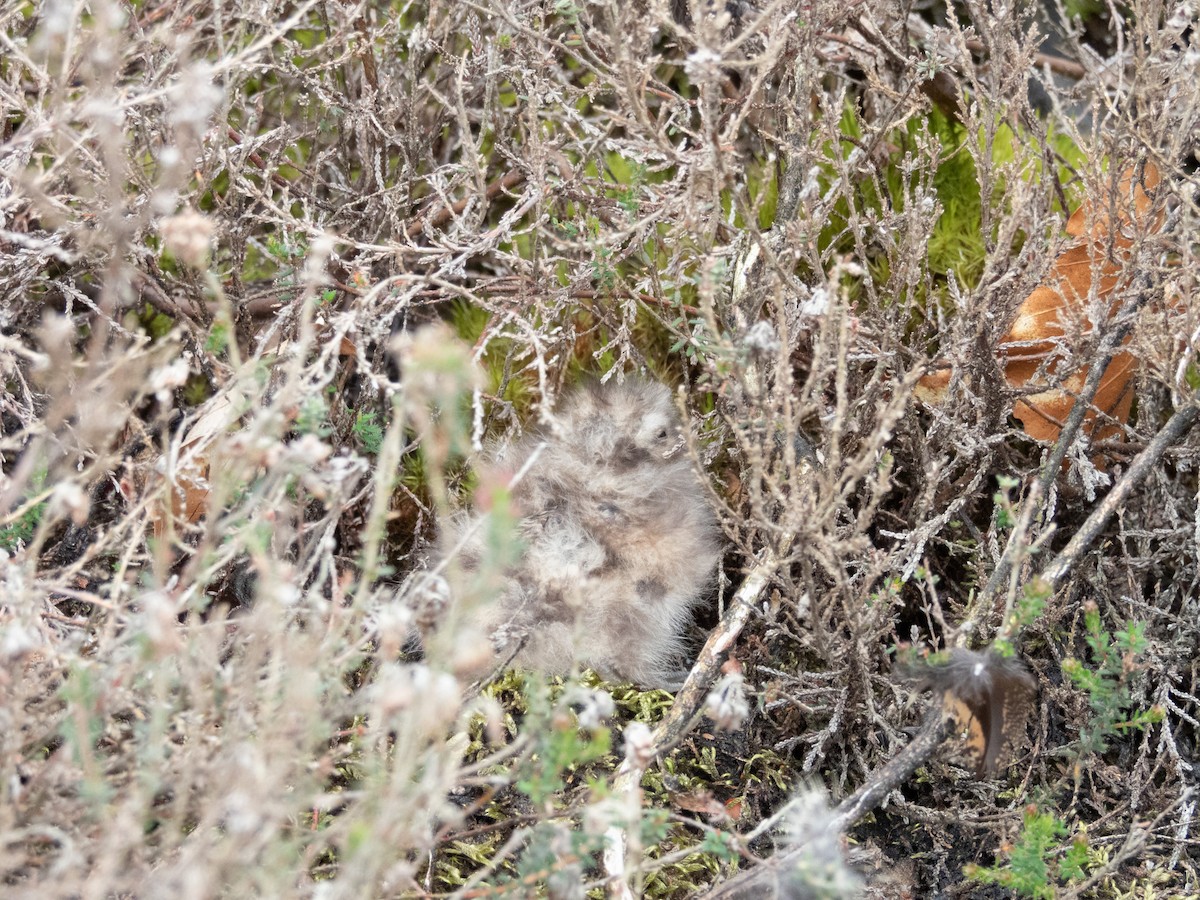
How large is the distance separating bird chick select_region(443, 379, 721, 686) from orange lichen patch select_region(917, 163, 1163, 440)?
2.35 feet

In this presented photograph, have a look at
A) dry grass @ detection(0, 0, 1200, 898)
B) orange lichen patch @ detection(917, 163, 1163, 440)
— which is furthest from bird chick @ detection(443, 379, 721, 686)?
orange lichen patch @ detection(917, 163, 1163, 440)

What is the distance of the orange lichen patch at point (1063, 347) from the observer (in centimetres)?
272

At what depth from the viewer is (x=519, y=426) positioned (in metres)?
3.08

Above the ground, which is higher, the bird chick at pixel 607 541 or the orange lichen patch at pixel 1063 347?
the orange lichen patch at pixel 1063 347

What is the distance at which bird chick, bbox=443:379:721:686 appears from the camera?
2.87 metres

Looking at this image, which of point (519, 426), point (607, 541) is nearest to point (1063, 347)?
point (607, 541)

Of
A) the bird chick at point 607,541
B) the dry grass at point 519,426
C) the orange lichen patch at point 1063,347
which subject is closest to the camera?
the dry grass at point 519,426

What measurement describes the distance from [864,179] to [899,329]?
0.70m

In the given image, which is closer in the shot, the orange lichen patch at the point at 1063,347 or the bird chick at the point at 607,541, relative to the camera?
the orange lichen patch at the point at 1063,347

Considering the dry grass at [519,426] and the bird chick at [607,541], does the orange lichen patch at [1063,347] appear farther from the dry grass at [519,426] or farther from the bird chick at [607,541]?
the bird chick at [607,541]

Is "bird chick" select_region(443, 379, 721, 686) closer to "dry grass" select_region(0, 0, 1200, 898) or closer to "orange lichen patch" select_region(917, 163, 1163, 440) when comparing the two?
"dry grass" select_region(0, 0, 1200, 898)

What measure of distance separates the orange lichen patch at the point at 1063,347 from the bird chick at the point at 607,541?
0.72m

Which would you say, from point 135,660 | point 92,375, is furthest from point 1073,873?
point 92,375

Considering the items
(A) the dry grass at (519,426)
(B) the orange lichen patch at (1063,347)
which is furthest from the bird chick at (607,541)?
(B) the orange lichen patch at (1063,347)
